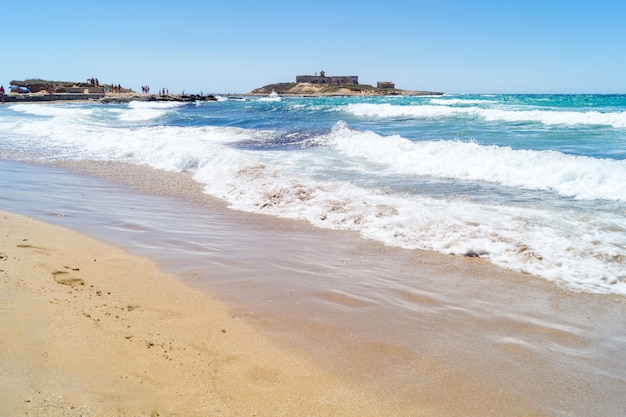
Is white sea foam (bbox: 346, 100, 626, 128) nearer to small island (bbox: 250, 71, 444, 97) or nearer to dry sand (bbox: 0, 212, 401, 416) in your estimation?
dry sand (bbox: 0, 212, 401, 416)

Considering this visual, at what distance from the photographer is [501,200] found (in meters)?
7.54

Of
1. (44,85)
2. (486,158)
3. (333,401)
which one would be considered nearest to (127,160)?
(486,158)

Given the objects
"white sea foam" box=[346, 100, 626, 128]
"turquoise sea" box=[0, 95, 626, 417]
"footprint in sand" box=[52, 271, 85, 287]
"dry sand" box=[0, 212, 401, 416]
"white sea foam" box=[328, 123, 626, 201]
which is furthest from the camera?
"white sea foam" box=[346, 100, 626, 128]

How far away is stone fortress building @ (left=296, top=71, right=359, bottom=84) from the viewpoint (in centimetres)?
13050

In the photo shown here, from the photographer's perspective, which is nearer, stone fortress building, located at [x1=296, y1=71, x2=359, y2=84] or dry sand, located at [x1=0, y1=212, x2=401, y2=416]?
dry sand, located at [x1=0, y1=212, x2=401, y2=416]

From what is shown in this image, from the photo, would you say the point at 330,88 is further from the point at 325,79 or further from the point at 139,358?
the point at 139,358

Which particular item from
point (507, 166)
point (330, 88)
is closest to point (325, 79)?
point (330, 88)

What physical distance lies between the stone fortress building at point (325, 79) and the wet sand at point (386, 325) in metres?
129

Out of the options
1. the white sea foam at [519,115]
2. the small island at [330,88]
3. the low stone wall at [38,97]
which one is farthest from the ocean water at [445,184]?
the small island at [330,88]

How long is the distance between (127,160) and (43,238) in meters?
8.44

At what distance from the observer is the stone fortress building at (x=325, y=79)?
428 ft

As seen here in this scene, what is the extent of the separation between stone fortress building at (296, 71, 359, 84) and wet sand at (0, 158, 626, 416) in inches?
5091

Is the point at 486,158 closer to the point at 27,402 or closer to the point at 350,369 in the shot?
the point at 350,369

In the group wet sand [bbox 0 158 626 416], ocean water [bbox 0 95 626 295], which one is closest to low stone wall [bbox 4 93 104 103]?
ocean water [bbox 0 95 626 295]
